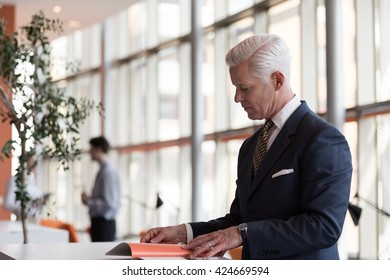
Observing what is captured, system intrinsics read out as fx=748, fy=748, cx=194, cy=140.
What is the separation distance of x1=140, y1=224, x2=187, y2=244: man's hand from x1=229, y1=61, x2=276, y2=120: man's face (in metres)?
0.43

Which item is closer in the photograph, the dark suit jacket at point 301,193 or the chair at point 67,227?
the dark suit jacket at point 301,193

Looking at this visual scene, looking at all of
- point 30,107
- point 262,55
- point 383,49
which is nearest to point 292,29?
point 383,49

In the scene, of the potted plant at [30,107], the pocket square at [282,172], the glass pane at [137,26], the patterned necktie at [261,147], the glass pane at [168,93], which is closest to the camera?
the pocket square at [282,172]

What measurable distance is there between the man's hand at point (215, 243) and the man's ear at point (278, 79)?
0.42 metres

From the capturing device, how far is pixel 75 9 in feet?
41.8

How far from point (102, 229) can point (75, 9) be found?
608 cm

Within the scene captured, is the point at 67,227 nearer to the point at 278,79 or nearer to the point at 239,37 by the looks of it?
the point at 239,37

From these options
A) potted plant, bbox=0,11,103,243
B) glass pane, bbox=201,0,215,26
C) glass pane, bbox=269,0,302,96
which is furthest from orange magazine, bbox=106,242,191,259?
glass pane, bbox=201,0,215,26

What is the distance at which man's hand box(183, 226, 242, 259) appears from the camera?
6.41ft

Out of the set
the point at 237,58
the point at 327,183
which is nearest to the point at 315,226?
the point at 327,183

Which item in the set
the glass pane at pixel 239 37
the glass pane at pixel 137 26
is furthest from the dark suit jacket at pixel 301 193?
the glass pane at pixel 137 26

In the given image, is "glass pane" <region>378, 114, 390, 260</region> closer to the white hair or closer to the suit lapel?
the suit lapel

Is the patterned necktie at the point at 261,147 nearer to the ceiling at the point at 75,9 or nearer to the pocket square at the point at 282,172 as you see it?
the pocket square at the point at 282,172

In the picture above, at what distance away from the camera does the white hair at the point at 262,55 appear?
205 centimetres
